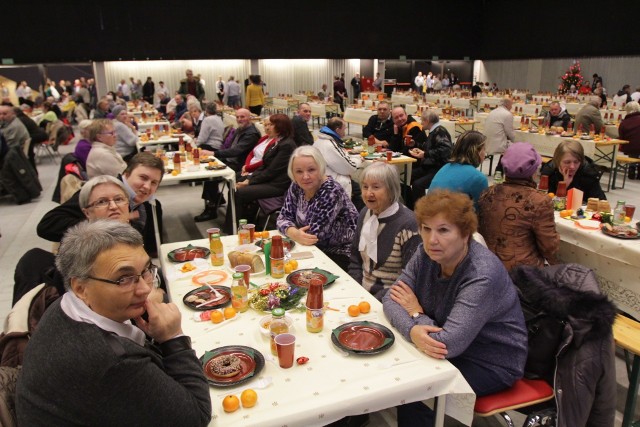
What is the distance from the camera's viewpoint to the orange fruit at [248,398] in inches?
59.1

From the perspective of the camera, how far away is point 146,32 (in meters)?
16.2

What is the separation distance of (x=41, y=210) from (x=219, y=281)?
522 cm

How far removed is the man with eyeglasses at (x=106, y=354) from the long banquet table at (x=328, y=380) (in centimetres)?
23

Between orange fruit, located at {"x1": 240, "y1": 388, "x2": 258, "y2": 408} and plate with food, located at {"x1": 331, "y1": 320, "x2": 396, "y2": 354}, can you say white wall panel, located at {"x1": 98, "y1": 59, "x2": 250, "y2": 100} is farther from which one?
orange fruit, located at {"x1": 240, "y1": 388, "x2": 258, "y2": 408}

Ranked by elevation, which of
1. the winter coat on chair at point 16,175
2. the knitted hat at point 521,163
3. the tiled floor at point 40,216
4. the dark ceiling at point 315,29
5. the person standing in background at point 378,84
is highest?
the dark ceiling at point 315,29

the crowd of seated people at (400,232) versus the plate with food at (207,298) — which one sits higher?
the crowd of seated people at (400,232)

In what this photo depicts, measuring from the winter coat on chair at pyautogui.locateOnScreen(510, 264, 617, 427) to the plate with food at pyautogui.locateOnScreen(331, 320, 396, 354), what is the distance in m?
0.64

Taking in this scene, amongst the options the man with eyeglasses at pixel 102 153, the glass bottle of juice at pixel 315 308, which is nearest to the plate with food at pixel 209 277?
the glass bottle of juice at pixel 315 308

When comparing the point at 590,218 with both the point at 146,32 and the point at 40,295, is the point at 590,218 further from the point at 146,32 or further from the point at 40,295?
the point at 146,32

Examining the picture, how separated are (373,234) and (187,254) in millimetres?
1064

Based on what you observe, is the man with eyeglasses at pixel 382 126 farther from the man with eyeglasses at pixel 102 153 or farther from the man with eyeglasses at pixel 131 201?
the man with eyeglasses at pixel 131 201

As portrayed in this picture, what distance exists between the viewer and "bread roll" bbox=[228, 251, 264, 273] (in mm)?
2521

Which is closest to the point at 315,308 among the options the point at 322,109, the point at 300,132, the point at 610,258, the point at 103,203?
the point at 103,203

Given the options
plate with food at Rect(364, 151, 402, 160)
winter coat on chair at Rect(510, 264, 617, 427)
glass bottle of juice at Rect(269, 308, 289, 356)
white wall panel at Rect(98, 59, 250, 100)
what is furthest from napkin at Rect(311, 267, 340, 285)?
white wall panel at Rect(98, 59, 250, 100)
